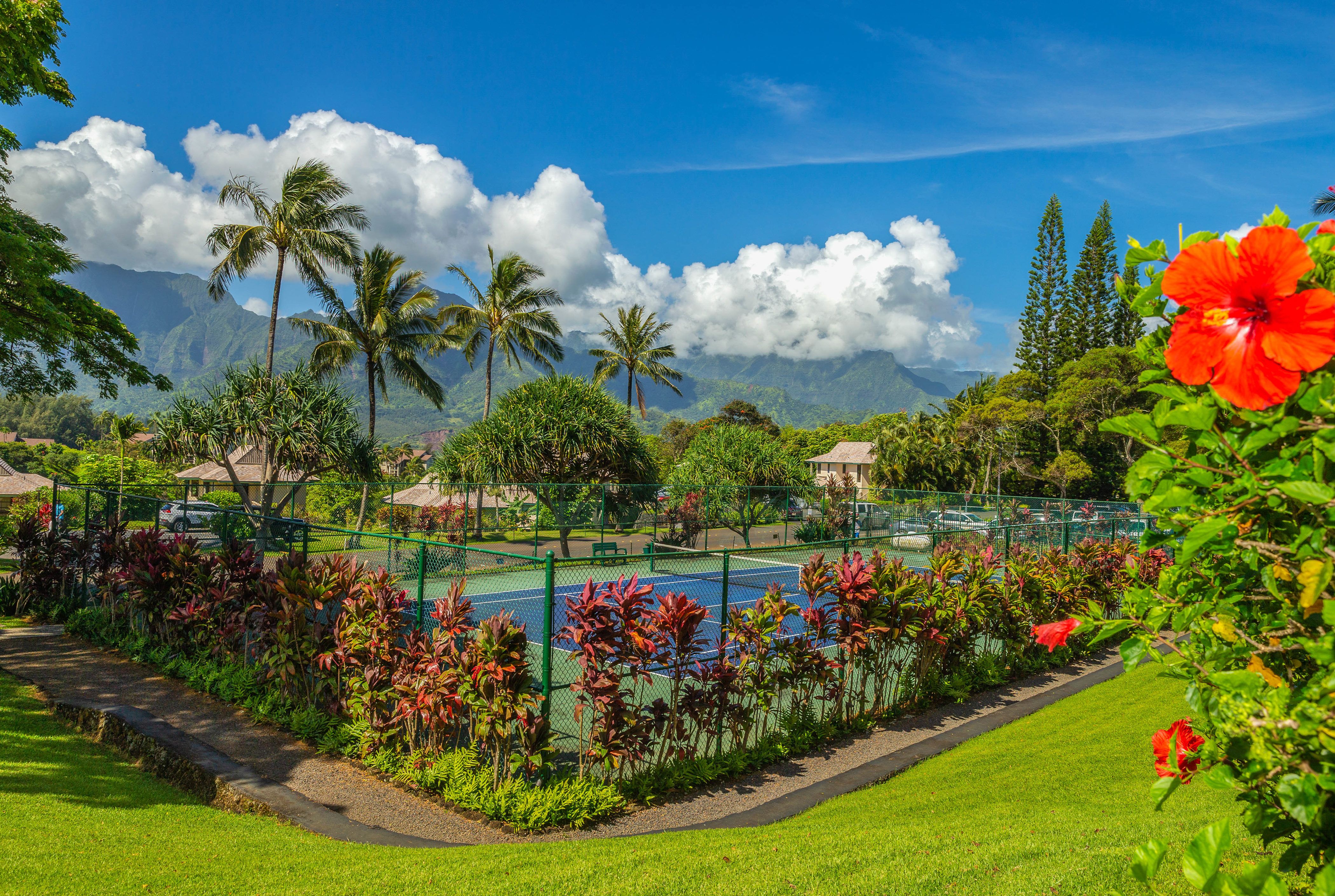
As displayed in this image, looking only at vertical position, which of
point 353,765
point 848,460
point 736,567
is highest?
point 848,460

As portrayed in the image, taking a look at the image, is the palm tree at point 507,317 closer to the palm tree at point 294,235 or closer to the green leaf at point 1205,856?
the palm tree at point 294,235

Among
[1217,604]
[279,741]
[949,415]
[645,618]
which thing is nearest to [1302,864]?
[1217,604]

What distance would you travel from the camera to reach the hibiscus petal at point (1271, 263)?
1.20 m

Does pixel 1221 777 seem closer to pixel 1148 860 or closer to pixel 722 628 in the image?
pixel 1148 860

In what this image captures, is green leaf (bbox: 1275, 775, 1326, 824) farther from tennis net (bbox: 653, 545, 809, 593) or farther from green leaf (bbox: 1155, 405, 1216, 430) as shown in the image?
tennis net (bbox: 653, 545, 809, 593)

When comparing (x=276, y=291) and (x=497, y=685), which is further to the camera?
(x=276, y=291)

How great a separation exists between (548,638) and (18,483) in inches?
1288

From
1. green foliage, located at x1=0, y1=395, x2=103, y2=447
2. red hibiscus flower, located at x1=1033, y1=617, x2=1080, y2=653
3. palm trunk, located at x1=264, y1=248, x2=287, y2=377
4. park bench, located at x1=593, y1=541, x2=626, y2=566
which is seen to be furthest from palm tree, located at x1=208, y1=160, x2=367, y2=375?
green foliage, located at x1=0, y1=395, x2=103, y2=447

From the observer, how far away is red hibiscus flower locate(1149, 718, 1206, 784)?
1562 mm

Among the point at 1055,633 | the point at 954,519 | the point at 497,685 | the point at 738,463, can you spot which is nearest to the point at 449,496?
the point at 738,463

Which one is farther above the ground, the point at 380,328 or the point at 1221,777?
the point at 380,328

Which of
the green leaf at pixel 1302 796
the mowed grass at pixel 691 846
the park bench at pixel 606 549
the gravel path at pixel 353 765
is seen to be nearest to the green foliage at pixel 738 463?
the park bench at pixel 606 549

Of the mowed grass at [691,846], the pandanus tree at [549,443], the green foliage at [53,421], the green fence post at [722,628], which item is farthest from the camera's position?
the green foliage at [53,421]

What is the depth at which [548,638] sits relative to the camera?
20.9 feet
